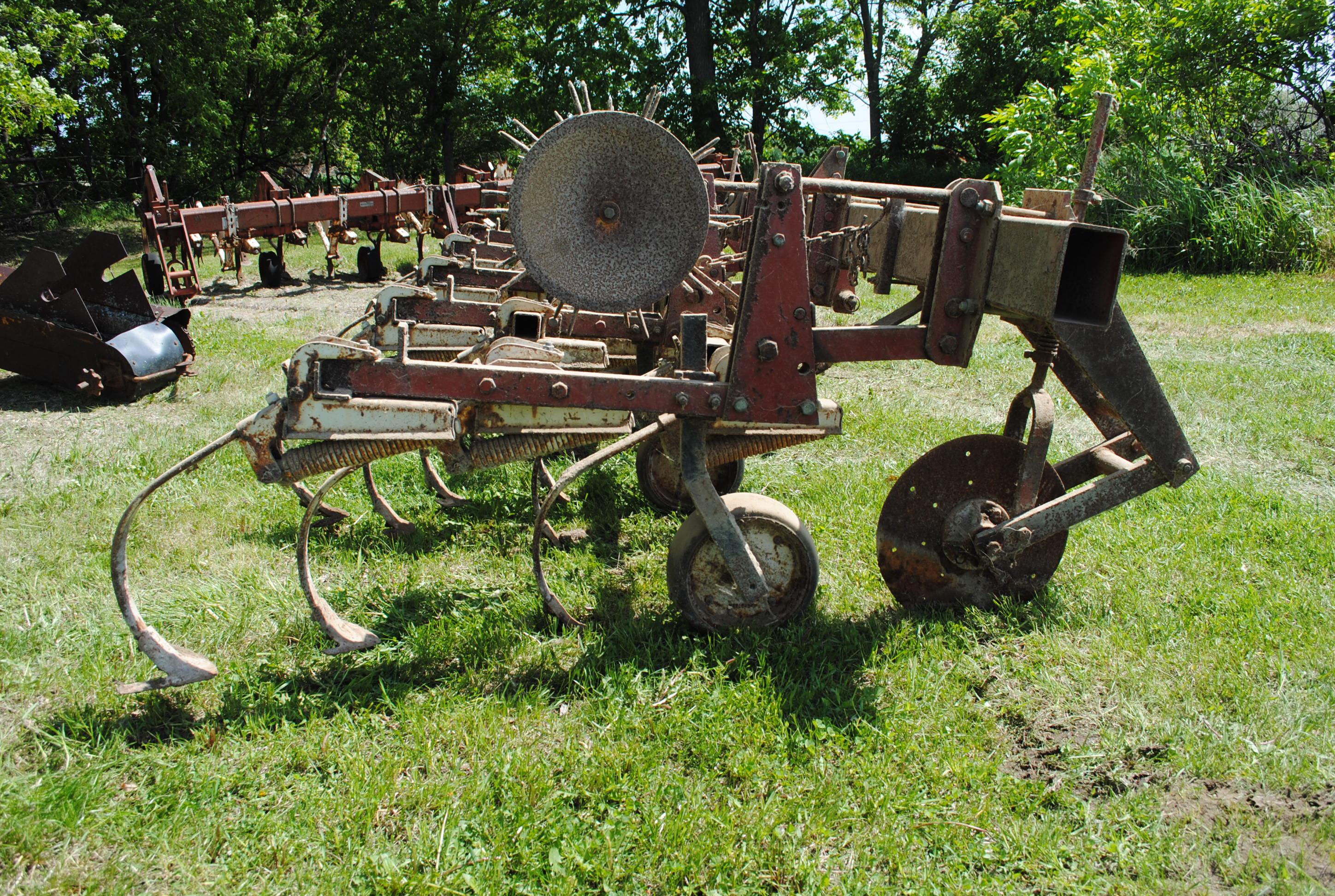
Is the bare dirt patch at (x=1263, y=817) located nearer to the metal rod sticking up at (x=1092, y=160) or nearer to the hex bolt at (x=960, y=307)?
the hex bolt at (x=960, y=307)

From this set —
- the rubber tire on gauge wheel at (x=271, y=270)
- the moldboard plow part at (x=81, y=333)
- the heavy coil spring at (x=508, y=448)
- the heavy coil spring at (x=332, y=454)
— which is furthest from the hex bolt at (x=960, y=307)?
the rubber tire on gauge wheel at (x=271, y=270)

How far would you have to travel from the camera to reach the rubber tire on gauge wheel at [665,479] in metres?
4.95

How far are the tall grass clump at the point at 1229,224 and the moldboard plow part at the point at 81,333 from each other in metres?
12.9

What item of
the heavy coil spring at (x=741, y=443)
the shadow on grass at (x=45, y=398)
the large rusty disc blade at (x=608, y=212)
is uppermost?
the large rusty disc blade at (x=608, y=212)

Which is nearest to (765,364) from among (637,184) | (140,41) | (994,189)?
(637,184)

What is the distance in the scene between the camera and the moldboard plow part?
6.61m

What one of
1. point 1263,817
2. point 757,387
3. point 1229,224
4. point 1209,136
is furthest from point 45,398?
point 1209,136

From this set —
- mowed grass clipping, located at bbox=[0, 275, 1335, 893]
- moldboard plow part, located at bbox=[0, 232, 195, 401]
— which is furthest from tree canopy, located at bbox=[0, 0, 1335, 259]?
mowed grass clipping, located at bbox=[0, 275, 1335, 893]

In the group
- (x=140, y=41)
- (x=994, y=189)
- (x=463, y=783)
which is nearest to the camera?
(x=463, y=783)

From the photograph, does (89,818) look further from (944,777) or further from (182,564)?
(944,777)

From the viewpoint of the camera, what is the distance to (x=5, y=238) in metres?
16.8

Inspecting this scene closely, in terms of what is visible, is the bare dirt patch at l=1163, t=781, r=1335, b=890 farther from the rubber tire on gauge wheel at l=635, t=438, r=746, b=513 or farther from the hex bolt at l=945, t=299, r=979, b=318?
the rubber tire on gauge wheel at l=635, t=438, r=746, b=513

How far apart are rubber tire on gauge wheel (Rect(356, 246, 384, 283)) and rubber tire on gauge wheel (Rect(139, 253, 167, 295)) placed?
10.7 feet

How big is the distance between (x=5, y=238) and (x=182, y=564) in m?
16.8
